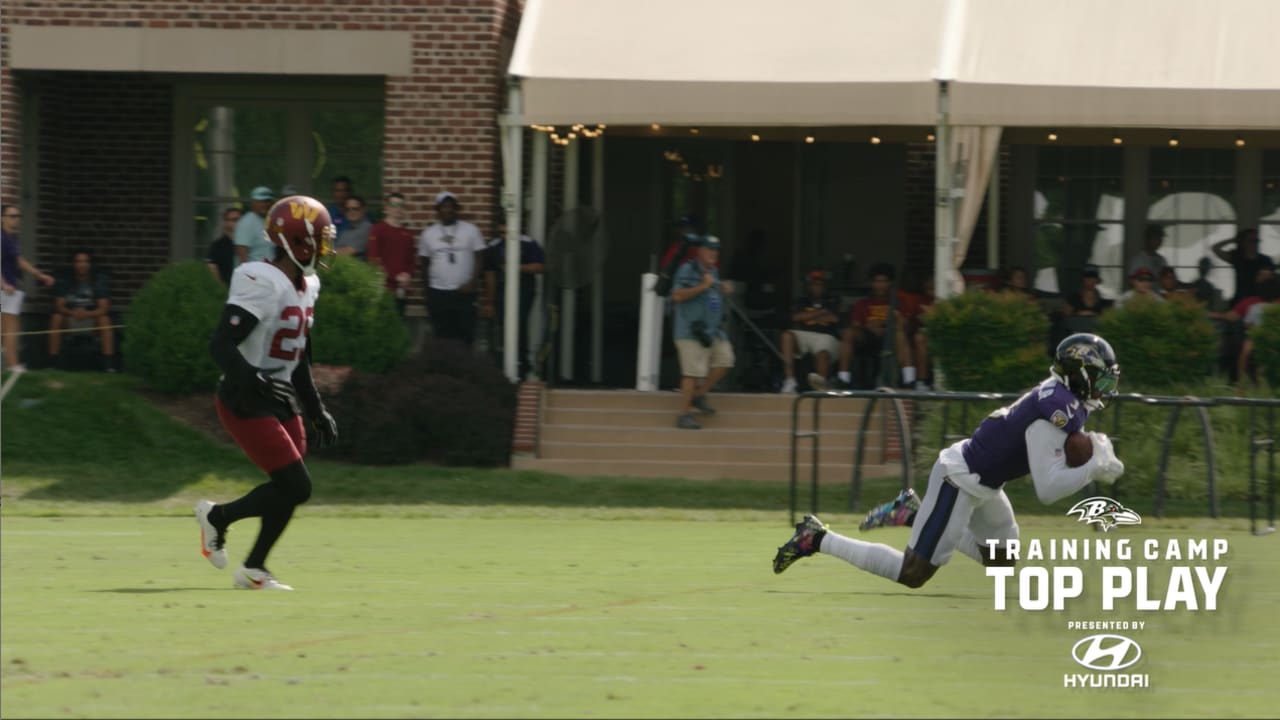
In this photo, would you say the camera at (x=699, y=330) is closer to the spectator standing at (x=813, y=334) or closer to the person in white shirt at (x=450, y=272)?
the spectator standing at (x=813, y=334)

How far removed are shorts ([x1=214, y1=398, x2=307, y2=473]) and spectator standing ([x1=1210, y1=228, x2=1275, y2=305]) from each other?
38.6ft

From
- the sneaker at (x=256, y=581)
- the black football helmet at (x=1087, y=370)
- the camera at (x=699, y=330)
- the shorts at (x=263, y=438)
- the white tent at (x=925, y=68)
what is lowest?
the sneaker at (x=256, y=581)

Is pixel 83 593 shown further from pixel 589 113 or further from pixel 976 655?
pixel 589 113

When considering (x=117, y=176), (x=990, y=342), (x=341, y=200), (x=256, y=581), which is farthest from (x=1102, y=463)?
(x=117, y=176)

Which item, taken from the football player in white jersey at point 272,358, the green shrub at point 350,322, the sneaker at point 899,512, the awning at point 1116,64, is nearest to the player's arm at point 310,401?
the football player in white jersey at point 272,358

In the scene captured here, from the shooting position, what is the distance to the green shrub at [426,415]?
56.5ft

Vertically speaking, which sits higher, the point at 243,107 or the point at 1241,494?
the point at 243,107

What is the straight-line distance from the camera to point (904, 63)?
17875mm

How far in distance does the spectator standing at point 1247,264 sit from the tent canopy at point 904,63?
221 cm

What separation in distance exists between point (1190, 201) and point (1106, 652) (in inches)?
604

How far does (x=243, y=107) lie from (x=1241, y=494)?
12.5 m

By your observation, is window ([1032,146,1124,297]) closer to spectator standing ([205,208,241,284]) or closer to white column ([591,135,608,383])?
white column ([591,135,608,383])

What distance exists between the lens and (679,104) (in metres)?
17.9

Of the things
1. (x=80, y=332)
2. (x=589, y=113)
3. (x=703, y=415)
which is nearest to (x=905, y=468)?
(x=703, y=415)
